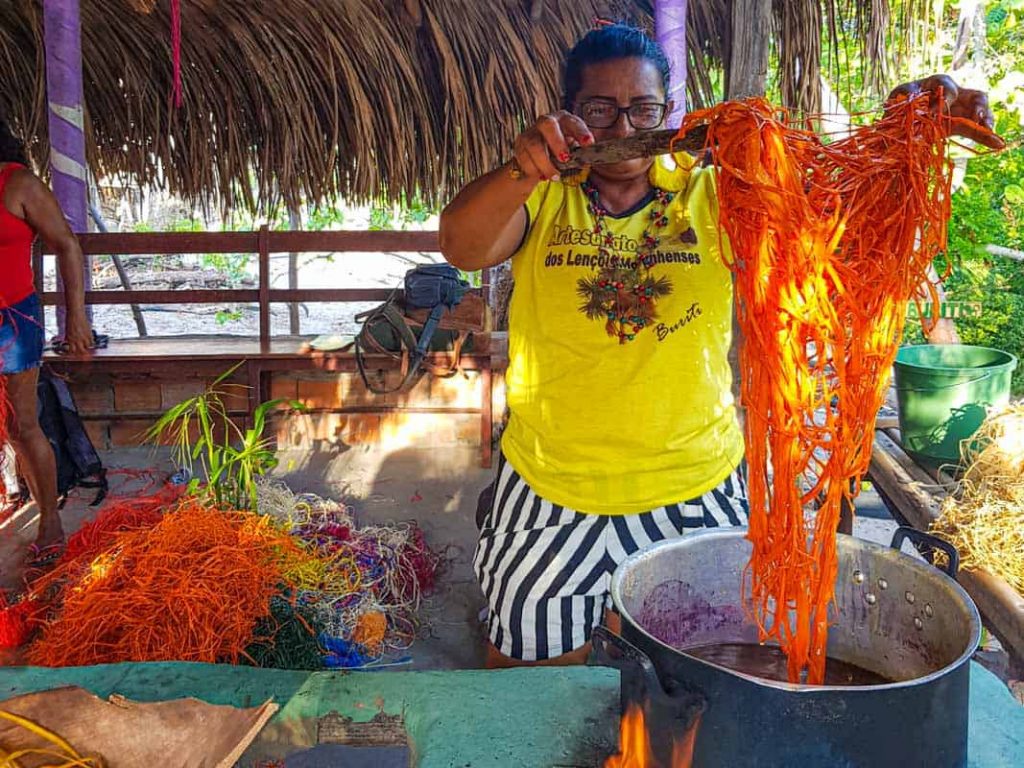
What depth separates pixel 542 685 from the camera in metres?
1.53

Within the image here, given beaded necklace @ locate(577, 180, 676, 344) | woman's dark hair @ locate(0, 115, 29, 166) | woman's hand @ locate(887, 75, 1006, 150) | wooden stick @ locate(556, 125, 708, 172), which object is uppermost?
woman's dark hair @ locate(0, 115, 29, 166)

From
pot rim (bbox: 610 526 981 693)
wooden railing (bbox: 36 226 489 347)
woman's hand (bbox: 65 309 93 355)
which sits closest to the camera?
pot rim (bbox: 610 526 981 693)

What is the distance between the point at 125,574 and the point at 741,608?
2155 millimetres

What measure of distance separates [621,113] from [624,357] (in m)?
0.48

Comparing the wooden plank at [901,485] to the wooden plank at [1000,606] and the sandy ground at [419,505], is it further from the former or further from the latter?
the sandy ground at [419,505]

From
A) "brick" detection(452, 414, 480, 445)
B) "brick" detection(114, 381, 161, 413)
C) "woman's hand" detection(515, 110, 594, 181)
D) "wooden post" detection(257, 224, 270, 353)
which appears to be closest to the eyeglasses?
"woman's hand" detection(515, 110, 594, 181)

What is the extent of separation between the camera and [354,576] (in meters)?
3.41

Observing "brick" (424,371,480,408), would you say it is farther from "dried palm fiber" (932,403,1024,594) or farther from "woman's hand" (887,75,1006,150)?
"woman's hand" (887,75,1006,150)

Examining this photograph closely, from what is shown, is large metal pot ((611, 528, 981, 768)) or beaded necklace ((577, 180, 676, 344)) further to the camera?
beaded necklace ((577, 180, 676, 344))

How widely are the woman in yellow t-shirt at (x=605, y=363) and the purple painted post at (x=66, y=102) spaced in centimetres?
381

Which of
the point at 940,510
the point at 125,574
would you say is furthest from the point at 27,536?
the point at 940,510

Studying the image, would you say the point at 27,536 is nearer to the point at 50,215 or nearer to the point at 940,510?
the point at 50,215

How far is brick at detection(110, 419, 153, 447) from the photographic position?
516cm

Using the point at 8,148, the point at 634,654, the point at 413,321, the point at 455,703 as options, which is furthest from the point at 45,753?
the point at 413,321
